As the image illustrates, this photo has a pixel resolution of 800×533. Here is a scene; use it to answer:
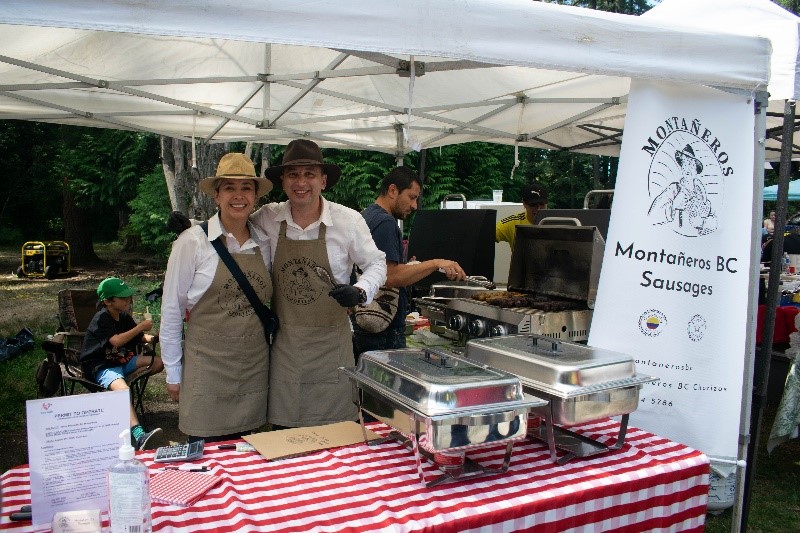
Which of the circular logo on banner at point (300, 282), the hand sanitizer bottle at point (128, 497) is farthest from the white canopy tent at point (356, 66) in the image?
the hand sanitizer bottle at point (128, 497)

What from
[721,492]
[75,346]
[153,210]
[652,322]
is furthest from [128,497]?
[153,210]

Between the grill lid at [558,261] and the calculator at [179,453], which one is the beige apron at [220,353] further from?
the grill lid at [558,261]

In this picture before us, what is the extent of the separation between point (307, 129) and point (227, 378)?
3.68 meters

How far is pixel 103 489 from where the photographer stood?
1444 mm

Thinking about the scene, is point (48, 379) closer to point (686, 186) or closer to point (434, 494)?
point (434, 494)

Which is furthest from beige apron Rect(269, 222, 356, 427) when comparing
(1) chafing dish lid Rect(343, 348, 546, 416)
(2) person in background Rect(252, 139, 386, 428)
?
(1) chafing dish lid Rect(343, 348, 546, 416)

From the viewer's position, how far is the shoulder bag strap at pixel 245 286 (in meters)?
2.26

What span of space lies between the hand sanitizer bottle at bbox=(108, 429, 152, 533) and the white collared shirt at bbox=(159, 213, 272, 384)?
1023 millimetres

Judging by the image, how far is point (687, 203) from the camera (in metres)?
2.51

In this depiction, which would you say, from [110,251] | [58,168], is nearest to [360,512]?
[58,168]

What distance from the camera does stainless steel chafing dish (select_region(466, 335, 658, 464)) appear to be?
1.80 m

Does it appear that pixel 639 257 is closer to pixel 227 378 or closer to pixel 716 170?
pixel 716 170

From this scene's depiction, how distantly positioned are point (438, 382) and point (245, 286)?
0.96 meters

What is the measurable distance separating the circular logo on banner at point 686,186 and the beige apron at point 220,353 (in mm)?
1594
